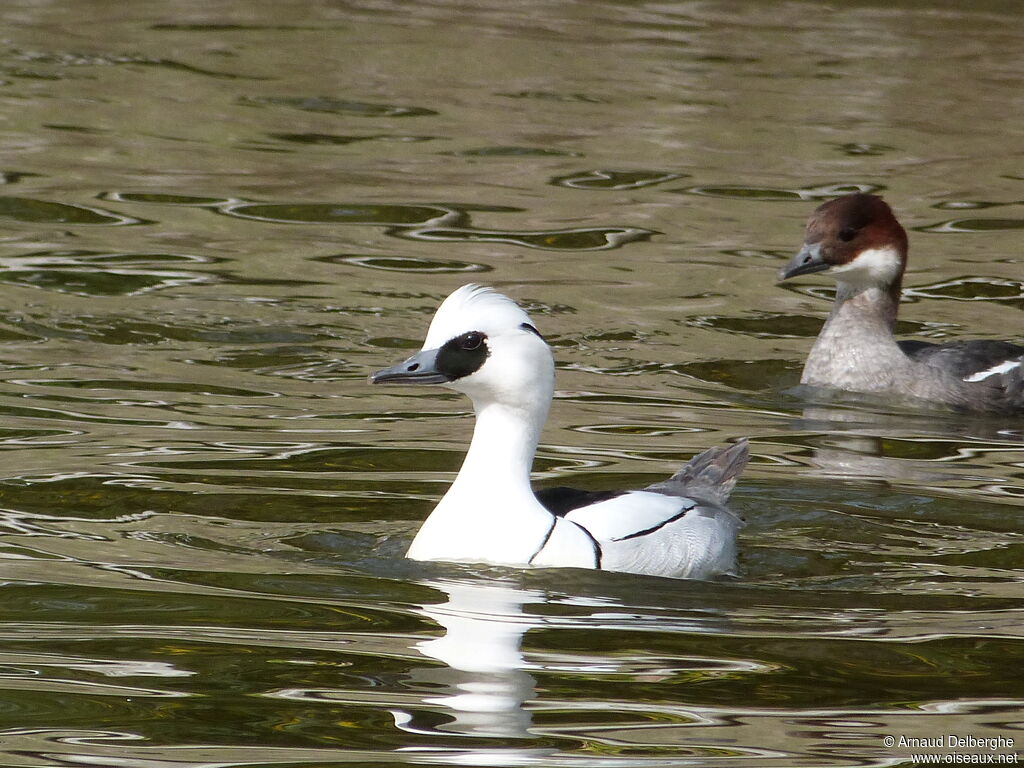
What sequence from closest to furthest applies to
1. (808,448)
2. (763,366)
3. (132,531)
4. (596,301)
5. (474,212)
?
(132,531) → (808,448) → (763,366) → (596,301) → (474,212)

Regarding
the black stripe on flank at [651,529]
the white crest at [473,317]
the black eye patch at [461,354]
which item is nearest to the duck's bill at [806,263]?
the black stripe on flank at [651,529]

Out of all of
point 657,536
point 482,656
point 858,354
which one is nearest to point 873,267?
point 858,354

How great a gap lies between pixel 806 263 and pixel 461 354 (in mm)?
4376

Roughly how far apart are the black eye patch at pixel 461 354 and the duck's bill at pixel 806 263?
4.19 meters

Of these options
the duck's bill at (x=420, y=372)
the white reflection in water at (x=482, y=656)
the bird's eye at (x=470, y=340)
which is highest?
the bird's eye at (x=470, y=340)

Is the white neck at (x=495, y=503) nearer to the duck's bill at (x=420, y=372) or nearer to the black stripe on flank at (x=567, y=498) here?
the black stripe on flank at (x=567, y=498)

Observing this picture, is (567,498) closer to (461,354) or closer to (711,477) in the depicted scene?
(461,354)

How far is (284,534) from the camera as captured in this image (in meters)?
6.53

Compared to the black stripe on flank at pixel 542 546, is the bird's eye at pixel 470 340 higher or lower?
higher

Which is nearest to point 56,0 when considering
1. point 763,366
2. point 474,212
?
point 474,212

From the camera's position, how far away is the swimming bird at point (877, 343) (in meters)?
9.48

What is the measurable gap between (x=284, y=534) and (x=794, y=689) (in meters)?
2.22

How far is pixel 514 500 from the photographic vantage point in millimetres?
6020

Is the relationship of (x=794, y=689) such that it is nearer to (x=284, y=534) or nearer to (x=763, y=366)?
(x=284, y=534)
